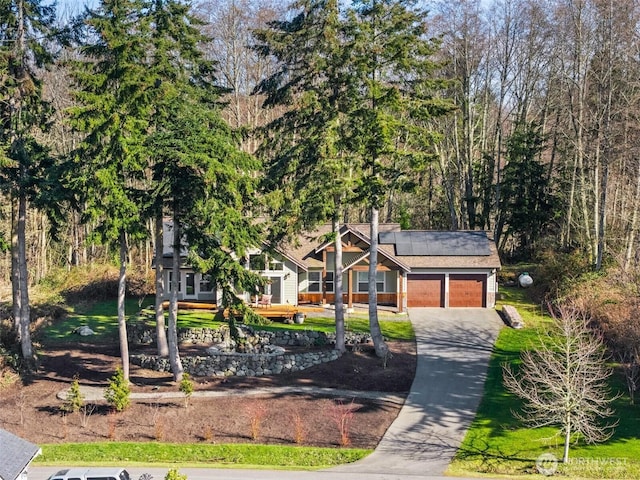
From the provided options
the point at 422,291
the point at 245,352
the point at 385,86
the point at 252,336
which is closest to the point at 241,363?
the point at 245,352

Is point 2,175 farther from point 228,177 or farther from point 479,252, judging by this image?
point 479,252

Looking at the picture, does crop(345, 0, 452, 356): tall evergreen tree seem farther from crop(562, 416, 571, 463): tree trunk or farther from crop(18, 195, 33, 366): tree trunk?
crop(18, 195, 33, 366): tree trunk

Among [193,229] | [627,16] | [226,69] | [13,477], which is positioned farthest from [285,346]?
[627,16]

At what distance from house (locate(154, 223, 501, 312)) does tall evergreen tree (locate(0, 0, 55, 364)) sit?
12.9 m

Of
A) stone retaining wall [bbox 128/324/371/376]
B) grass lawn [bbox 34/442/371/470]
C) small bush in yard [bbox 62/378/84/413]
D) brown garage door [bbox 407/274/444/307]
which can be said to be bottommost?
grass lawn [bbox 34/442/371/470]

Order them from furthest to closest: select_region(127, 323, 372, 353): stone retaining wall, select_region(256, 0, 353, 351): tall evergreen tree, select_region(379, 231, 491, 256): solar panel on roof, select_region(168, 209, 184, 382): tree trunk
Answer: select_region(379, 231, 491, 256): solar panel on roof < select_region(127, 323, 372, 353): stone retaining wall < select_region(256, 0, 353, 351): tall evergreen tree < select_region(168, 209, 184, 382): tree trunk

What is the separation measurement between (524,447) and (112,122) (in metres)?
16.0

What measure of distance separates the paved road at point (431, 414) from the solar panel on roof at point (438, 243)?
16.1 ft

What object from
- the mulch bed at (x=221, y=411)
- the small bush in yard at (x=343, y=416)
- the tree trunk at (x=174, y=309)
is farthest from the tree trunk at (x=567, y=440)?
the tree trunk at (x=174, y=309)

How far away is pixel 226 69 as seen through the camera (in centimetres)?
4006

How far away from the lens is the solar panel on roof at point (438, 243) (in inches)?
1438

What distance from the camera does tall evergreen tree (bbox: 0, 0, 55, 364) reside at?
76.7ft

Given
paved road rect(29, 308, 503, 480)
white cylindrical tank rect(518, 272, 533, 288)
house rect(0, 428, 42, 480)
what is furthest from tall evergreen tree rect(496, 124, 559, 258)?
house rect(0, 428, 42, 480)

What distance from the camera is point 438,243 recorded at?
3716 cm
